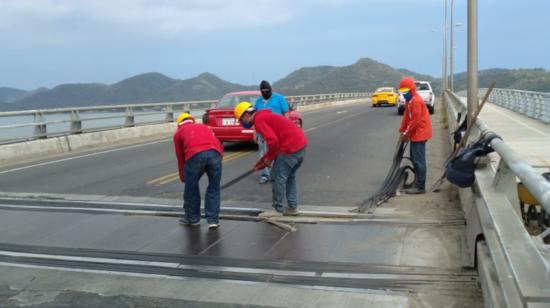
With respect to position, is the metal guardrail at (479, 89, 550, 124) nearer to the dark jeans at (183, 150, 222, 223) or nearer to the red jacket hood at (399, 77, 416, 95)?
the red jacket hood at (399, 77, 416, 95)

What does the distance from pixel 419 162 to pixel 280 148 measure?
252cm

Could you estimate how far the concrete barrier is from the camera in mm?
14711

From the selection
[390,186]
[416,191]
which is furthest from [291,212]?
[416,191]

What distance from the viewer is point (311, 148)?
15.5m

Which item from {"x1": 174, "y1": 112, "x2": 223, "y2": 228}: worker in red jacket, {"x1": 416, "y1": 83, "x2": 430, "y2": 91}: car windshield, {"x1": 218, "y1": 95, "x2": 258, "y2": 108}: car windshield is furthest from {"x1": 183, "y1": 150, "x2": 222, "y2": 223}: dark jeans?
{"x1": 416, "y1": 83, "x2": 430, "y2": 91}: car windshield

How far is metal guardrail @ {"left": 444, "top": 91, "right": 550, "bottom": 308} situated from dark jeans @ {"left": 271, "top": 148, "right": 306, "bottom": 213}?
2.35 meters

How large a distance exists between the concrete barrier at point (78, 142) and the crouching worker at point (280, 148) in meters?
9.34

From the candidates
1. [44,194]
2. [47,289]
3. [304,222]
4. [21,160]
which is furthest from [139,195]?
[21,160]

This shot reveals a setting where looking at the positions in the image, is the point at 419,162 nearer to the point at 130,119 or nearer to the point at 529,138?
the point at 529,138

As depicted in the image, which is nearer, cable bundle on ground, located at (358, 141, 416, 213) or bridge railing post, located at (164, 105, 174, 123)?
cable bundle on ground, located at (358, 141, 416, 213)

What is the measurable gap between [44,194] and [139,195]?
5.68 feet

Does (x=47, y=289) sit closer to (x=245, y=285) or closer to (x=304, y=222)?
(x=245, y=285)

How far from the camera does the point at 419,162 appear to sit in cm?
860

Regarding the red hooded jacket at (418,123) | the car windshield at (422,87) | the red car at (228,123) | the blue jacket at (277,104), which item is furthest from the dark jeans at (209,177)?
the car windshield at (422,87)
